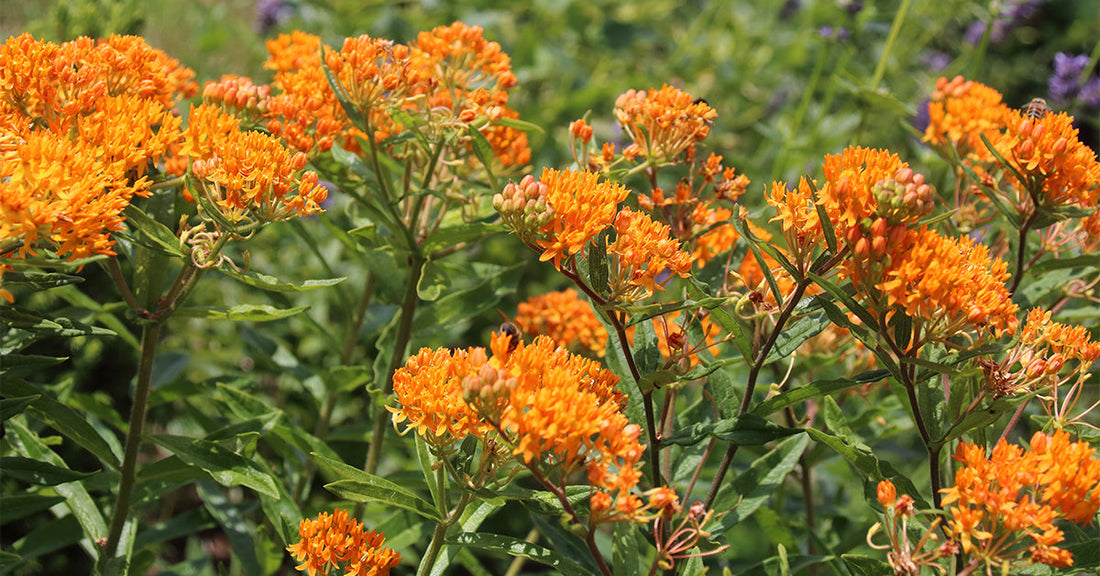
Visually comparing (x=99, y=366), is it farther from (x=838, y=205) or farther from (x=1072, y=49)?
(x=1072, y=49)

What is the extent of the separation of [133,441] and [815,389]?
162cm

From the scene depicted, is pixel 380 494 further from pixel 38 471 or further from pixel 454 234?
pixel 38 471

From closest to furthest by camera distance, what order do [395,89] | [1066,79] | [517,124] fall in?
[395,89] < [517,124] < [1066,79]

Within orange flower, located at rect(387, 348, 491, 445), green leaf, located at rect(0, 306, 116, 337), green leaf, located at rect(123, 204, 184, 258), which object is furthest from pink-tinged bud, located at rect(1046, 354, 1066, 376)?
green leaf, located at rect(0, 306, 116, 337)

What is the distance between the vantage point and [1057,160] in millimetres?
1904

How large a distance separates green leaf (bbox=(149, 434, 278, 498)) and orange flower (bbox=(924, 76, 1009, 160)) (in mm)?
1983

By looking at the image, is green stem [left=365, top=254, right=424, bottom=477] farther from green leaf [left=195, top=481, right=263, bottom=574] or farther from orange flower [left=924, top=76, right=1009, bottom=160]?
orange flower [left=924, top=76, right=1009, bottom=160]

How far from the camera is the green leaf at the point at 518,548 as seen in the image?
1.75m

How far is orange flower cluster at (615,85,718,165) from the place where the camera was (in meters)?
2.05

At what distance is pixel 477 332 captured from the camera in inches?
167

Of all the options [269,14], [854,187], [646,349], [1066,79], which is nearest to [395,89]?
[646,349]

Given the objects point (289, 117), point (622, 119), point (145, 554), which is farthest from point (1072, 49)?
point (145, 554)

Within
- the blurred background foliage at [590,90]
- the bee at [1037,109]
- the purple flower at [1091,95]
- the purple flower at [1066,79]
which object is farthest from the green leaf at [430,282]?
the purple flower at [1091,95]

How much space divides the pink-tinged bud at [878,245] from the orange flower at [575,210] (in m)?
0.47
